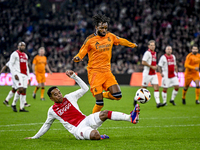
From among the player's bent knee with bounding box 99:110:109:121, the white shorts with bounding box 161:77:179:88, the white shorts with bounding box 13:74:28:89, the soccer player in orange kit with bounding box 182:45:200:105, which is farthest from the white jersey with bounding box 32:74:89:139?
the soccer player in orange kit with bounding box 182:45:200:105

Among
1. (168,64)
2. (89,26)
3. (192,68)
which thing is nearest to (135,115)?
(168,64)

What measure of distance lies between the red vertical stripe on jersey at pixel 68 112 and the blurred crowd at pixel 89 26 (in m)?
17.2

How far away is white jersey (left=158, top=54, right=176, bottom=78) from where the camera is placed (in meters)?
12.3

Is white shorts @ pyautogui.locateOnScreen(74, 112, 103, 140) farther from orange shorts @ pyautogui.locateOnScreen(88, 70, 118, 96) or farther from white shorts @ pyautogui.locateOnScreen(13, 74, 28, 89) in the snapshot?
white shorts @ pyautogui.locateOnScreen(13, 74, 28, 89)

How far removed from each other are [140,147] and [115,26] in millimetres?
22637

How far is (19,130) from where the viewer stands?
23.4 feet

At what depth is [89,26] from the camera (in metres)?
28.1

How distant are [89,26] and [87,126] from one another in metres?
23.0

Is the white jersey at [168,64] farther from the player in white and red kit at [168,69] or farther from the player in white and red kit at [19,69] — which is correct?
the player in white and red kit at [19,69]

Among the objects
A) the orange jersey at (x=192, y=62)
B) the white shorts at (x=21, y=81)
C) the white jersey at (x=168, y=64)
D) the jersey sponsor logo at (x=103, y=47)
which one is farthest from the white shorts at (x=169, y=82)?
the jersey sponsor logo at (x=103, y=47)

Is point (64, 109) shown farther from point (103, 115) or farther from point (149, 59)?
point (149, 59)

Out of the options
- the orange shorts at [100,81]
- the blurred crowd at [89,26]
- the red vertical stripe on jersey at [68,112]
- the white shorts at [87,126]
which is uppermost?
the blurred crowd at [89,26]

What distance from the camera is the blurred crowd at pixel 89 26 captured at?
25.0 m

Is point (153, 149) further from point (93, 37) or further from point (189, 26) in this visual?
point (189, 26)
